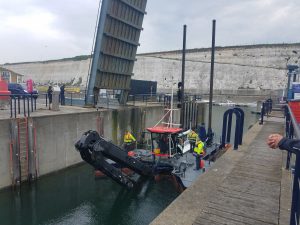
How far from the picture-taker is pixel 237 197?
5219 millimetres

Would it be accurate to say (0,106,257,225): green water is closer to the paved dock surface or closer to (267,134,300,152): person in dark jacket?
the paved dock surface

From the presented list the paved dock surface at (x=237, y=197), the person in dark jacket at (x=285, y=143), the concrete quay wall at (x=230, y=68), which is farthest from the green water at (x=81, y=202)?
the concrete quay wall at (x=230, y=68)

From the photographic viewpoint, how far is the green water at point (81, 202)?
9.85 metres

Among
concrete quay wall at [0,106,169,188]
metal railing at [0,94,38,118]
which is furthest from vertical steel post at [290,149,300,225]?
A: metal railing at [0,94,38,118]

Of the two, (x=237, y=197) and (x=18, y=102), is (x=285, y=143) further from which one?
(x=18, y=102)

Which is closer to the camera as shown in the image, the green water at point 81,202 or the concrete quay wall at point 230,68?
the green water at point 81,202

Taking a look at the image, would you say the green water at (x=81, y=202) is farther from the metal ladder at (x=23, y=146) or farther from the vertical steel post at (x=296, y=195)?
the vertical steel post at (x=296, y=195)

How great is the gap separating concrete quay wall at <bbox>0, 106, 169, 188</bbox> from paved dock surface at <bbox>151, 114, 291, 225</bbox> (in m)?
8.80

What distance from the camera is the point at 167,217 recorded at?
4.66 meters

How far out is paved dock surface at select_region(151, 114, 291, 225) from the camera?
14.8 ft

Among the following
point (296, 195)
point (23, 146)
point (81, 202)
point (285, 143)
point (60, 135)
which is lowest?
point (81, 202)

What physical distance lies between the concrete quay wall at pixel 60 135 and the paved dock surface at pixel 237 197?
8.80m

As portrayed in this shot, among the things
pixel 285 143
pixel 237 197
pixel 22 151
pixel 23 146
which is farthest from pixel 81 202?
pixel 285 143

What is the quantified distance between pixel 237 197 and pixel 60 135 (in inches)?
434
